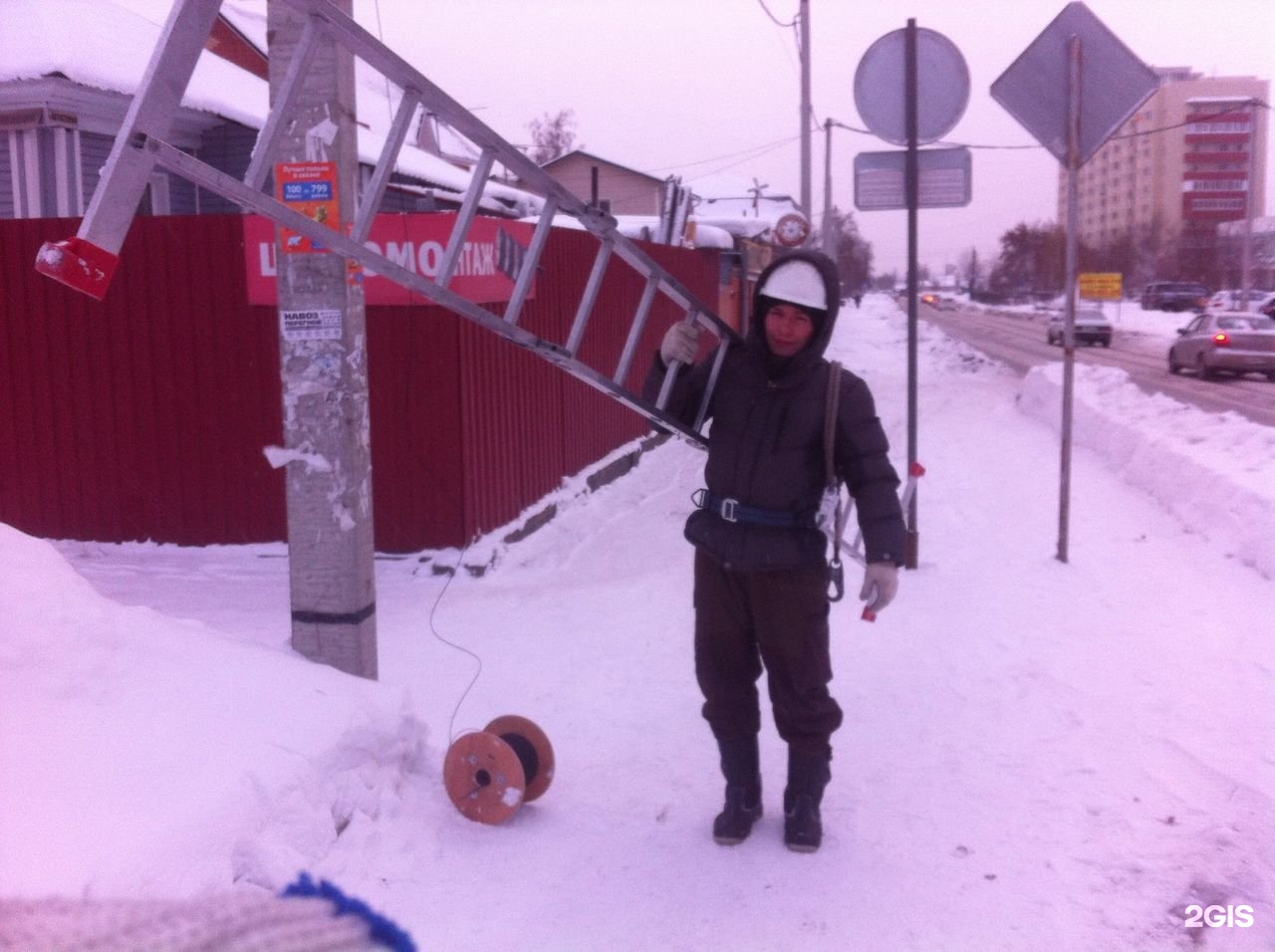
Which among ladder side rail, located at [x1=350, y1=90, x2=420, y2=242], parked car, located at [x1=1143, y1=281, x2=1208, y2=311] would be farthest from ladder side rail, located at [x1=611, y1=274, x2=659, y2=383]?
parked car, located at [x1=1143, y1=281, x2=1208, y2=311]

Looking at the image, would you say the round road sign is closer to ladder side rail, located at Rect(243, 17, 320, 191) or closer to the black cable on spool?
ladder side rail, located at Rect(243, 17, 320, 191)

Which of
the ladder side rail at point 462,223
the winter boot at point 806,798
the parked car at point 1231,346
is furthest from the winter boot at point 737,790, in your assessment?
the parked car at point 1231,346

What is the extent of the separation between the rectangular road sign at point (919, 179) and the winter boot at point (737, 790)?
4.07m

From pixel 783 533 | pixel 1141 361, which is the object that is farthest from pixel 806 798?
pixel 1141 361

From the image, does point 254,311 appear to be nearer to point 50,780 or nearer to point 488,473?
point 488,473

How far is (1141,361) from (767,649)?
29.1 metres

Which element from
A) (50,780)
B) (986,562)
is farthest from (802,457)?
(986,562)

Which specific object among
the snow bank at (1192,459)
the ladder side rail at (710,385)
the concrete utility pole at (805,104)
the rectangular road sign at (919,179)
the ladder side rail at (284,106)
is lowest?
the snow bank at (1192,459)

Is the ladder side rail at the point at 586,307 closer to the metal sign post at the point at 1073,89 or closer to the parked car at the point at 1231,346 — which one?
the metal sign post at the point at 1073,89

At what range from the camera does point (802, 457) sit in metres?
3.44

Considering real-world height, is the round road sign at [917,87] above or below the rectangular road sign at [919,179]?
above

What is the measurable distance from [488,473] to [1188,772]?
4439 millimetres

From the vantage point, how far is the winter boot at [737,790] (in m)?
3.60

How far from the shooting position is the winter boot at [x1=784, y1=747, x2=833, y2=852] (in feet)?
11.6
